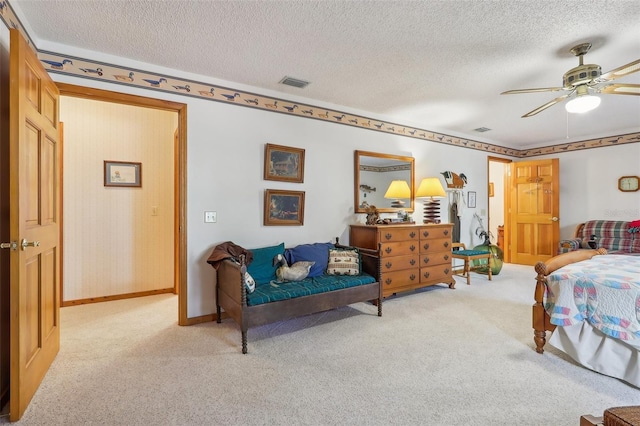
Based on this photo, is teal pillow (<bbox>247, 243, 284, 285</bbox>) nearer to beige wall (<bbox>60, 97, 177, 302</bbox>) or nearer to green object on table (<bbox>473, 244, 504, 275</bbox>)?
beige wall (<bbox>60, 97, 177, 302</bbox>)

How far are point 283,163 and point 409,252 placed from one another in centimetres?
194

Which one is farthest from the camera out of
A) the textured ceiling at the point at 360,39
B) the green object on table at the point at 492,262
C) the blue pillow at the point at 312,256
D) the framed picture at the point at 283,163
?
the green object on table at the point at 492,262

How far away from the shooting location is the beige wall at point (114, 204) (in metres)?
3.75

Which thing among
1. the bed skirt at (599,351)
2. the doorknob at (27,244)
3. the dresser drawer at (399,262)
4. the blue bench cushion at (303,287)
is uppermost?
the doorknob at (27,244)

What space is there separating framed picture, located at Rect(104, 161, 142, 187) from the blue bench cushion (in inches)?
96.3

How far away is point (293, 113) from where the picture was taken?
3746mm

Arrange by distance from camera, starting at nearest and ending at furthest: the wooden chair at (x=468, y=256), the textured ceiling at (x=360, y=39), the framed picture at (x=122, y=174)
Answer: the textured ceiling at (x=360, y=39) → the framed picture at (x=122, y=174) → the wooden chair at (x=468, y=256)

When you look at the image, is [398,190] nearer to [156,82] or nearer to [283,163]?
[283,163]

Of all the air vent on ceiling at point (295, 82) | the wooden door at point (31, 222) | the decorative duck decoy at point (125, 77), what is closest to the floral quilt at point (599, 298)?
the air vent on ceiling at point (295, 82)

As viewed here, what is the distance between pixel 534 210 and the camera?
6117 mm

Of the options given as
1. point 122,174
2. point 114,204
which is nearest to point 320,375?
Answer: point 114,204

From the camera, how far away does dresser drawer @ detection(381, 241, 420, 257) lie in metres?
3.78

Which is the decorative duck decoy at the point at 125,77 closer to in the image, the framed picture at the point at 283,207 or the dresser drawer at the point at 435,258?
the framed picture at the point at 283,207

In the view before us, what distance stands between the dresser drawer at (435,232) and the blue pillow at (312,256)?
1.44 meters
